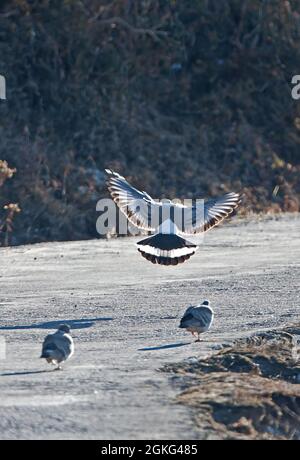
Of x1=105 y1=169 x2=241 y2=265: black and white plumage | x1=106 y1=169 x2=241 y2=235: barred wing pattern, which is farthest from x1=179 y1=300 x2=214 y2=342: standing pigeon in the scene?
x1=106 y1=169 x2=241 y2=235: barred wing pattern

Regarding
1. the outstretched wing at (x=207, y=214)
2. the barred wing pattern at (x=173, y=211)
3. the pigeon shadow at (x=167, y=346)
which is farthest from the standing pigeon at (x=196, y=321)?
the outstretched wing at (x=207, y=214)

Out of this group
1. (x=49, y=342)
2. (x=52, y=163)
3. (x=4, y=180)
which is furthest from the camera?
(x=52, y=163)

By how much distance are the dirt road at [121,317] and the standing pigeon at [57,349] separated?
114mm

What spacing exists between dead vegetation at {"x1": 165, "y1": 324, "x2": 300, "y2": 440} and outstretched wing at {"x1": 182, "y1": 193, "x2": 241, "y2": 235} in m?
3.87

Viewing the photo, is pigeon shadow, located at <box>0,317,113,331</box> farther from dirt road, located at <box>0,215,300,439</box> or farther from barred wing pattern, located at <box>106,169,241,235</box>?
barred wing pattern, located at <box>106,169,241,235</box>

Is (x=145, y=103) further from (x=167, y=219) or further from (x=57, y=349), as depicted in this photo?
(x=57, y=349)

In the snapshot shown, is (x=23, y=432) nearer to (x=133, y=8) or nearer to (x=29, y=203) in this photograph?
(x=29, y=203)

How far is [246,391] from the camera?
9844 mm

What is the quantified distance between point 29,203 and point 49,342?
11.0 metres

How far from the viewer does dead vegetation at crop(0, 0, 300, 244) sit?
22.6m

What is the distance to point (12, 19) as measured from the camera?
24.7 meters

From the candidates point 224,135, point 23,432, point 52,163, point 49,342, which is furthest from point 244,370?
point 224,135

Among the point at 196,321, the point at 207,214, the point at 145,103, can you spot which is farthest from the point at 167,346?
the point at 145,103
